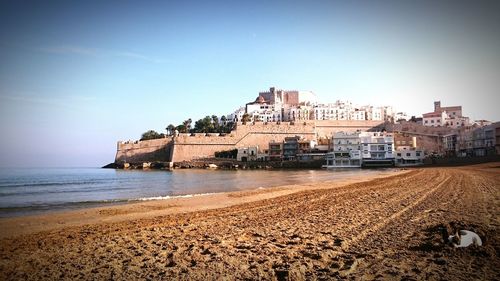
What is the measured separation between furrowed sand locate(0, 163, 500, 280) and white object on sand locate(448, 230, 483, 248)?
0.38 feet

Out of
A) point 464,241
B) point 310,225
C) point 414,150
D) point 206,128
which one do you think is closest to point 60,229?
point 310,225

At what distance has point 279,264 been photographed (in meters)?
4.77

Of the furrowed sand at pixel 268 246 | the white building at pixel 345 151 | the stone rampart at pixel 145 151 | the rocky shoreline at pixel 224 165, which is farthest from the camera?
the stone rampart at pixel 145 151

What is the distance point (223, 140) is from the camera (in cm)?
7044

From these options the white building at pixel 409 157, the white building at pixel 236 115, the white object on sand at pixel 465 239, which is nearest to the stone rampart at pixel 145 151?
the white building at pixel 236 115

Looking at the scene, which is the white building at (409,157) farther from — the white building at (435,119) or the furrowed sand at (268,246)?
the furrowed sand at (268,246)

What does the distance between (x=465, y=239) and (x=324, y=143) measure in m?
66.1

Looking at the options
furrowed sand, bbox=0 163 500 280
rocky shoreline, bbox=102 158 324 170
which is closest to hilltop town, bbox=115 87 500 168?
rocky shoreline, bbox=102 158 324 170

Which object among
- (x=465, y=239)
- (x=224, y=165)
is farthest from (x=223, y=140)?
(x=465, y=239)

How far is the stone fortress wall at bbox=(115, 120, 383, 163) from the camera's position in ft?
227

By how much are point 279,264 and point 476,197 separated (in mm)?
9576

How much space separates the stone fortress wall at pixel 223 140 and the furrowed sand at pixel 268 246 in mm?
59652

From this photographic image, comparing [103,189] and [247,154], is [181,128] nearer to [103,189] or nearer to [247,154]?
[247,154]

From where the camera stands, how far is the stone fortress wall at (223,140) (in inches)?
2724
